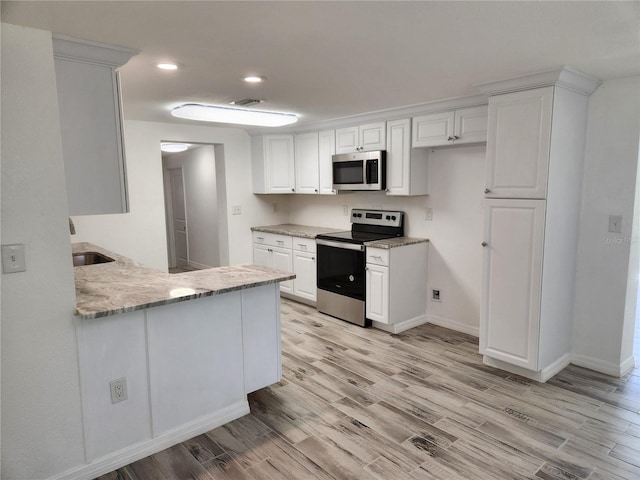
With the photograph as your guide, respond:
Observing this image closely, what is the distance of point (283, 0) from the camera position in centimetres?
160

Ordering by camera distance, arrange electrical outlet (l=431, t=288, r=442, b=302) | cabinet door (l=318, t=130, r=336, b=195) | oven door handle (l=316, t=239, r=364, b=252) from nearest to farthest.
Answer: oven door handle (l=316, t=239, r=364, b=252) → electrical outlet (l=431, t=288, r=442, b=302) → cabinet door (l=318, t=130, r=336, b=195)

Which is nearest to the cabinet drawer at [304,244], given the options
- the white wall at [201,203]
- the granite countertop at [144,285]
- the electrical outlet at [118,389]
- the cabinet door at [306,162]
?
the cabinet door at [306,162]

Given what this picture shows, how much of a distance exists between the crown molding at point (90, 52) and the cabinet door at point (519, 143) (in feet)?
7.87

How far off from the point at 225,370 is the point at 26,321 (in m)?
1.08

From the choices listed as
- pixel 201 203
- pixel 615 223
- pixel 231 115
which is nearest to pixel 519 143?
pixel 615 223

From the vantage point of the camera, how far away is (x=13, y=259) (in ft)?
5.99

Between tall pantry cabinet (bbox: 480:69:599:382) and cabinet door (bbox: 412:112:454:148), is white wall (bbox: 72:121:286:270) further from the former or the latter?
tall pantry cabinet (bbox: 480:69:599:382)

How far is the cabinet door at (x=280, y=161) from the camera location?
5207mm

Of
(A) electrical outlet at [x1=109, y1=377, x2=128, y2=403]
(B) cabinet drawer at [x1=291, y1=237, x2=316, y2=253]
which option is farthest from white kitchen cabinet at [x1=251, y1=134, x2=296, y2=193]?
(A) electrical outlet at [x1=109, y1=377, x2=128, y2=403]

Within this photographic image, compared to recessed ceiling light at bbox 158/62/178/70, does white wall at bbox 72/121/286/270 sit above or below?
below

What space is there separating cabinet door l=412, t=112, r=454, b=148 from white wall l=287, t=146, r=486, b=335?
27 centimetres

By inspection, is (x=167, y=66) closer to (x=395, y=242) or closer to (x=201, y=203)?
(x=395, y=242)

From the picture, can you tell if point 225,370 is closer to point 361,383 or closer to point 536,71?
point 361,383

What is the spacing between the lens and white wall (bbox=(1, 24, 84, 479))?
180 cm
